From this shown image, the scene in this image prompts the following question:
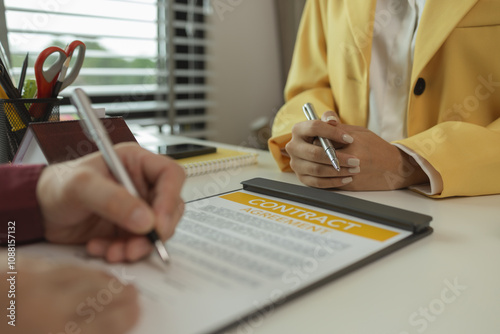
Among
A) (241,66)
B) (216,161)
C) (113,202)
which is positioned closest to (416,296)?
(113,202)

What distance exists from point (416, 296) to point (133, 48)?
1.80m

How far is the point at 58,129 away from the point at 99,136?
19 cm

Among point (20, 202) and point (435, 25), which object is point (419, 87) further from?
point (20, 202)

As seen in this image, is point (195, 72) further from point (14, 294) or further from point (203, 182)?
point (14, 294)

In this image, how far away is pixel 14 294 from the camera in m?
0.34

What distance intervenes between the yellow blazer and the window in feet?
3.19

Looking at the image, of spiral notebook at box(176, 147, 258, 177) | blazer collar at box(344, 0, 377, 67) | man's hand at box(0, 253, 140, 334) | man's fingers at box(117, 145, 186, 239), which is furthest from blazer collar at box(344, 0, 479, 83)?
man's hand at box(0, 253, 140, 334)

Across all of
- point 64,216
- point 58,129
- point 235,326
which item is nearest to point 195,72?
point 58,129

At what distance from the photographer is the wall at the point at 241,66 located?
2.10 m

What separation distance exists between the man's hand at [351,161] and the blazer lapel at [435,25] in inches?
8.3

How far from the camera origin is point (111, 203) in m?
0.35

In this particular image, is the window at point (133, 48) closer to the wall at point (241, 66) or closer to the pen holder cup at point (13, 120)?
the wall at point (241, 66)

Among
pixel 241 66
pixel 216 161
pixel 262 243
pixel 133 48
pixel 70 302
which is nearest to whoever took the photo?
pixel 70 302

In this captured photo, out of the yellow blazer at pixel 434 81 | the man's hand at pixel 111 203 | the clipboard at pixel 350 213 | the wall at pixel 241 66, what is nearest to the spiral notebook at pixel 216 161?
the yellow blazer at pixel 434 81
